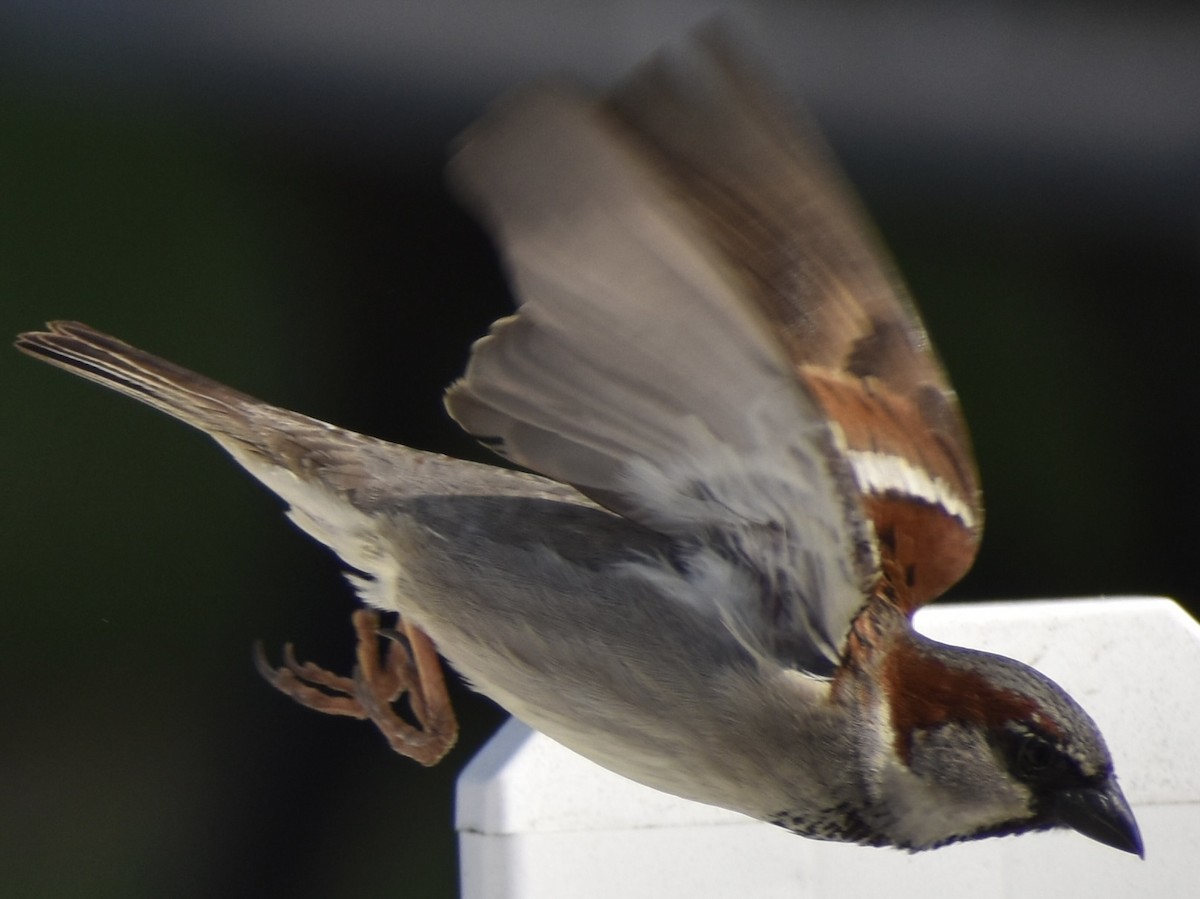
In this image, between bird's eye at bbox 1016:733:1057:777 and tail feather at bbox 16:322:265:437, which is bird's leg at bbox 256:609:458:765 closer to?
tail feather at bbox 16:322:265:437

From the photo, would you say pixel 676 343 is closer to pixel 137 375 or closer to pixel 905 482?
pixel 905 482

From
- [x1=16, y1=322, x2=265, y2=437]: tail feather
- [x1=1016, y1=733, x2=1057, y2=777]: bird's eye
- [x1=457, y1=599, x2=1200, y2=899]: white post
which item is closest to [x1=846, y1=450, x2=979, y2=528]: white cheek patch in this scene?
[x1=457, y1=599, x2=1200, y2=899]: white post

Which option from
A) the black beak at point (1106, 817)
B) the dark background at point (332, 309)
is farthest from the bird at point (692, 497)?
the dark background at point (332, 309)

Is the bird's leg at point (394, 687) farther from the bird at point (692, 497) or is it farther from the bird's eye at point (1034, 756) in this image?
the bird's eye at point (1034, 756)

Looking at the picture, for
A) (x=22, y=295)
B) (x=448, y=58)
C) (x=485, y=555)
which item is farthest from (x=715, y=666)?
(x=22, y=295)

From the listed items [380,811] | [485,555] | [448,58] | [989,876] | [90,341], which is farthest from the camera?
[380,811]

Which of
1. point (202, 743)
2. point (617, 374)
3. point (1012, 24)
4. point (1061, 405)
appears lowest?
point (202, 743)

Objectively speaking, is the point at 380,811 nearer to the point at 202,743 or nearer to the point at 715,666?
the point at 202,743

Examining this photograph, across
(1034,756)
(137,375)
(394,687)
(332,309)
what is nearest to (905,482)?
(1034,756)
